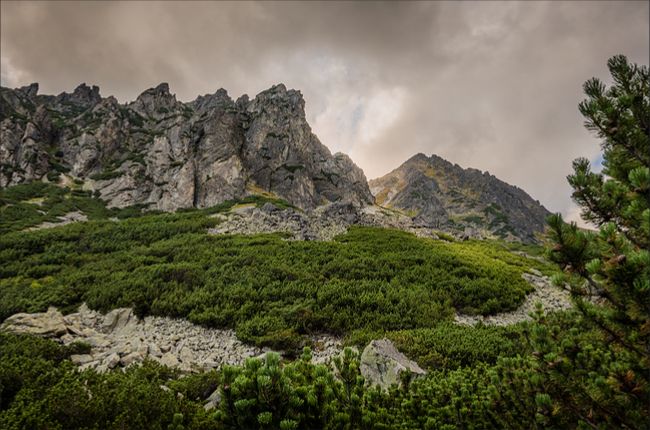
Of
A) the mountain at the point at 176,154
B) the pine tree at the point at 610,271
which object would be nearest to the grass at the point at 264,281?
the pine tree at the point at 610,271

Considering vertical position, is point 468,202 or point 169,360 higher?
point 468,202

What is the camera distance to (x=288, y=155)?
7925cm

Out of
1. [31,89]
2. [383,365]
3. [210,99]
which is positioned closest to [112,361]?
[383,365]

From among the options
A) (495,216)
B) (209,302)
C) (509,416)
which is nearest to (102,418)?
(509,416)

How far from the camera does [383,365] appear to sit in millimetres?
8102

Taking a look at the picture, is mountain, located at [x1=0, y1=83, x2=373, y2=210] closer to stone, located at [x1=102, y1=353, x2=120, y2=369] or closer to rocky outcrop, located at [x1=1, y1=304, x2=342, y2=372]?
rocky outcrop, located at [x1=1, y1=304, x2=342, y2=372]

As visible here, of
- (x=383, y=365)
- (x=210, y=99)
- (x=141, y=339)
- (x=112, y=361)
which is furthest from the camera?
(x=210, y=99)

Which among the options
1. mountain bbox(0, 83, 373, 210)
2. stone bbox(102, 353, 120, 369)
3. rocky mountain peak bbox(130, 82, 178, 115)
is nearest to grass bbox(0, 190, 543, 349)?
stone bbox(102, 353, 120, 369)

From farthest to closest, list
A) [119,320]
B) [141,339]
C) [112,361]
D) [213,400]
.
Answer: [119,320] < [141,339] < [112,361] < [213,400]

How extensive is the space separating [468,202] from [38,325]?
17428 cm

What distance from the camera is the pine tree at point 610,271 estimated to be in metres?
2.71

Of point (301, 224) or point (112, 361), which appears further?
point (301, 224)

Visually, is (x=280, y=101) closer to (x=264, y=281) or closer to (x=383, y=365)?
(x=264, y=281)

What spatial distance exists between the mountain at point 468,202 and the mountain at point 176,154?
6441cm
